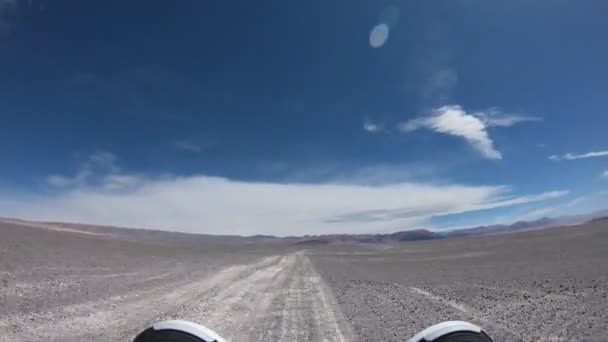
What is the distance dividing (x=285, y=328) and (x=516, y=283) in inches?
555

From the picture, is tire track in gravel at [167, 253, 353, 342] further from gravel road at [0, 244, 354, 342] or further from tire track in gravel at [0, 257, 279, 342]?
tire track in gravel at [0, 257, 279, 342]

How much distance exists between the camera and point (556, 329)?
8586 millimetres

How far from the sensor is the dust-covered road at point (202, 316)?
8.23m

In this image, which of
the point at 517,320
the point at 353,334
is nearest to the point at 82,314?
the point at 353,334

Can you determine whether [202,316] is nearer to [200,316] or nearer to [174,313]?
[200,316]

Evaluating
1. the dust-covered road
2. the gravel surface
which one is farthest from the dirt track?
the gravel surface

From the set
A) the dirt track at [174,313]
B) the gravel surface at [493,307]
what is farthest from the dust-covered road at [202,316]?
the gravel surface at [493,307]

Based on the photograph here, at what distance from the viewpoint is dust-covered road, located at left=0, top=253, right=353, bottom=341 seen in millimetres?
8230

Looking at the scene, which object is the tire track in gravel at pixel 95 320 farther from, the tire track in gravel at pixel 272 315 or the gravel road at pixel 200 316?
the tire track in gravel at pixel 272 315

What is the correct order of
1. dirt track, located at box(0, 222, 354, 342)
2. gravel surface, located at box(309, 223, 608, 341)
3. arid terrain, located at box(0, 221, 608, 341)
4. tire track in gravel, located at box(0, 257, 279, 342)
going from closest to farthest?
1. tire track in gravel, located at box(0, 257, 279, 342)
2. dirt track, located at box(0, 222, 354, 342)
3. arid terrain, located at box(0, 221, 608, 341)
4. gravel surface, located at box(309, 223, 608, 341)

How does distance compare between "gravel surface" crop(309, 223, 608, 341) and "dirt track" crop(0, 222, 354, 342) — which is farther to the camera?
"gravel surface" crop(309, 223, 608, 341)

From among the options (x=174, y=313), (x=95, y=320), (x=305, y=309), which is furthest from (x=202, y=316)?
(x=305, y=309)

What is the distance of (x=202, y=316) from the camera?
35.1 feet

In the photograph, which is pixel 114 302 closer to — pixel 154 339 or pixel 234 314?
pixel 234 314
